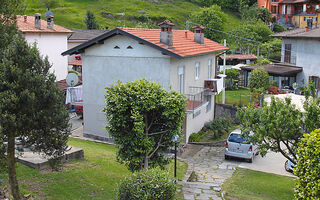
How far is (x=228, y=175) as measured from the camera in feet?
59.7

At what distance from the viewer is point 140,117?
11.8 m

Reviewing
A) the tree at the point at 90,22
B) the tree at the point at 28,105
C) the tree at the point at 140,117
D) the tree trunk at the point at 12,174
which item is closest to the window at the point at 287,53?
the tree at the point at 140,117

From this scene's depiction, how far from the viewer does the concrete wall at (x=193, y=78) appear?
21578 mm

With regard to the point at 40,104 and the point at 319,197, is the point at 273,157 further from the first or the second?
the point at 40,104

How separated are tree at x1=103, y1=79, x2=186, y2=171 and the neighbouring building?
246 feet

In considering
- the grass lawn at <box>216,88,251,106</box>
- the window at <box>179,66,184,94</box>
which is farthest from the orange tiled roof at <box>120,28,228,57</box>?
the grass lawn at <box>216,88,251,106</box>

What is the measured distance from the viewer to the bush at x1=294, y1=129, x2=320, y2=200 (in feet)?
27.8

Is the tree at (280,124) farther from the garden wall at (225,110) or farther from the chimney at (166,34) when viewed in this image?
the garden wall at (225,110)

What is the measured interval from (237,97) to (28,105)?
105ft

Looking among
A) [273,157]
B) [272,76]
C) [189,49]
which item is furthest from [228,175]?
[272,76]

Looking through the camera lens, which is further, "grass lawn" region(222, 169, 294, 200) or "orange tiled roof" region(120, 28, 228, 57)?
"orange tiled roof" region(120, 28, 228, 57)

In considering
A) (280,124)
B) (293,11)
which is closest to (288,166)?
(280,124)

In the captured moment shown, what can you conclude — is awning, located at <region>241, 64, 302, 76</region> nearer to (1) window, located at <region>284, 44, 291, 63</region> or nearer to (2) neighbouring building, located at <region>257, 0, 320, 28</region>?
(1) window, located at <region>284, 44, 291, 63</region>

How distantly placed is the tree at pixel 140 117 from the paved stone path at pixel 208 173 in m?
2.48
